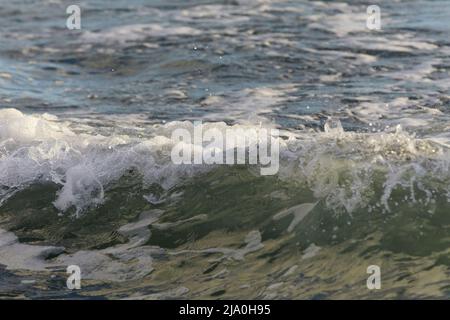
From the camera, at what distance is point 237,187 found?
6562 mm

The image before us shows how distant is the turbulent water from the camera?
18.8 ft

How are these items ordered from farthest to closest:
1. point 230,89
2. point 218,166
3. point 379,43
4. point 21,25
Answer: point 21,25 < point 379,43 < point 230,89 < point 218,166

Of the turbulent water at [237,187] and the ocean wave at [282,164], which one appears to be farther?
the ocean wave at [282,164]

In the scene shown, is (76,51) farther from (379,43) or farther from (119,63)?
(379,43)

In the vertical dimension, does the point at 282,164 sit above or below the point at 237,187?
above

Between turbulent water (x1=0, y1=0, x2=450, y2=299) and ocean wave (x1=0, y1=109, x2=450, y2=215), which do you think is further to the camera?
ocean wave (x1=0, y1=109, x2=450, y2=215)

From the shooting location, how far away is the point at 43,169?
6.90 m

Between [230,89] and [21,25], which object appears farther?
[21,25]

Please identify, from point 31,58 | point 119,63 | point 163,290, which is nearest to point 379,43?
point 119,63

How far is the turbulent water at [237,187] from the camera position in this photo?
5742 mm

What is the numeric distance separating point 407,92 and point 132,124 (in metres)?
2.48

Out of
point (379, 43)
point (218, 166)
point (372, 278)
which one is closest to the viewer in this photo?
point (372, 278)

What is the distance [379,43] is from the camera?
1053cm
